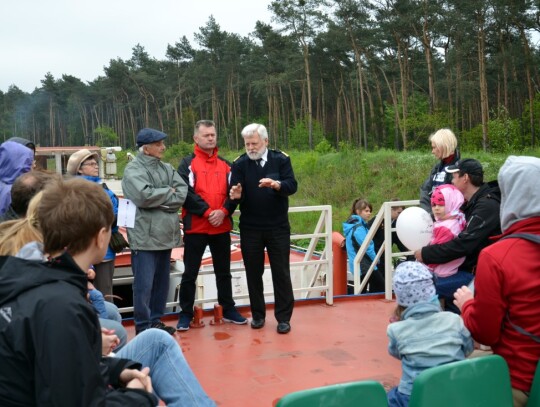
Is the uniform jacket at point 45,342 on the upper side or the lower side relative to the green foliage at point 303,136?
lower

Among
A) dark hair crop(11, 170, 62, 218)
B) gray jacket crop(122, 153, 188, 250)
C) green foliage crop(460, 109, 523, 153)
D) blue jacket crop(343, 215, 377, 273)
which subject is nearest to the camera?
dark hair crop(11, 170, 62, 218)

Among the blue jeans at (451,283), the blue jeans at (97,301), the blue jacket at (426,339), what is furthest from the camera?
the blue jeans at (451,283)

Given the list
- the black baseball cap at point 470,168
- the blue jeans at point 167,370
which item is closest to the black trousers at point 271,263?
the black baseball cap at point 470,168

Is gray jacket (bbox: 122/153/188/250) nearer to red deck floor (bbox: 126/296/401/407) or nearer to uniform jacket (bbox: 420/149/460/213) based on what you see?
red deck floor (bbox: 126/296/401/407)

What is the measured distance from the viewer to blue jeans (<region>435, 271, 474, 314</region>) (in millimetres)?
3543

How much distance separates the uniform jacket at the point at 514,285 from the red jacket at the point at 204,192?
8.28ft

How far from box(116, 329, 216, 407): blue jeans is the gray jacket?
2.00m

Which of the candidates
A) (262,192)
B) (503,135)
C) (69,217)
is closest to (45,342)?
(69,217)

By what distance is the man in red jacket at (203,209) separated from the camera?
14.9 feet

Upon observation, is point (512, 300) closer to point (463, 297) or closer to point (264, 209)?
point (463, 297)

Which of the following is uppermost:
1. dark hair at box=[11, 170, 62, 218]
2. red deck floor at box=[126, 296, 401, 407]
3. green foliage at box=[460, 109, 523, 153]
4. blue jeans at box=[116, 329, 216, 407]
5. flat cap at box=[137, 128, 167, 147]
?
green foliage at box=[460, 109, 523, 153]

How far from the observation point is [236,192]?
175 inches

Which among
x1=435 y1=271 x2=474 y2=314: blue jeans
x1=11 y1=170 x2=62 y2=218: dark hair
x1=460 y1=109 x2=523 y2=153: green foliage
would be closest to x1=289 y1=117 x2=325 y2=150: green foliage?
x1=460 y1=109 x2=523 y2=153: green foliage

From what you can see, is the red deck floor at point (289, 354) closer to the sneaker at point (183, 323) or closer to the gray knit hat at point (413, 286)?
the sneaker at point (183, 323)
